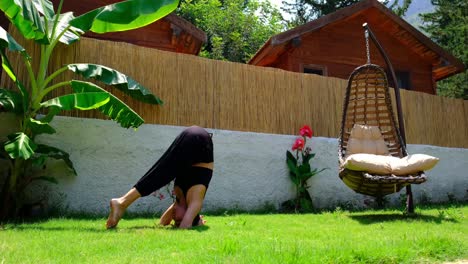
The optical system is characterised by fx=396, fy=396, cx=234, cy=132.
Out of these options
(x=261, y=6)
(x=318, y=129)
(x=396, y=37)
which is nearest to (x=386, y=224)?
(x=318, y=129)

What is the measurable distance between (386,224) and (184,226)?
2.46 metres

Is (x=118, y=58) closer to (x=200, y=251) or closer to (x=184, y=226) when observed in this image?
(x=184, y=226)

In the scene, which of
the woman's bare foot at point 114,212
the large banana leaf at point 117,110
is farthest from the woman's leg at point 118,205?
the large banana leaf at point 117,110

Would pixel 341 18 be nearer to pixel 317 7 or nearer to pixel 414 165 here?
pixel 414 165

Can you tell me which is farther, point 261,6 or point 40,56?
point 261,6

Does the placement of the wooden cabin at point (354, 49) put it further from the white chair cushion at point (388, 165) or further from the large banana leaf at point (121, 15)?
the white chair cushion at point (388, 165)

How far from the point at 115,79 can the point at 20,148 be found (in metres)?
1.82

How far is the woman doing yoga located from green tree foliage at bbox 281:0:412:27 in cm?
1918

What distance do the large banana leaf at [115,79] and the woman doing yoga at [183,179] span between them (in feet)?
6.71

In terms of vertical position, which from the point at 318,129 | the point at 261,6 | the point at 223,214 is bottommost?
the point at 223,214

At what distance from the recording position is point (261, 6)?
3303 cm

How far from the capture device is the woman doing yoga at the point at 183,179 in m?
3.91

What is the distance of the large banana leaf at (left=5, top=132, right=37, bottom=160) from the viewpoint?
165 inches

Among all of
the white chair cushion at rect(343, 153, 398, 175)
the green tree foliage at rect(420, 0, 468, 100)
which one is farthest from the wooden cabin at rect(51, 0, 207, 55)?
the green tree foliage at rect(420, 0, 468, 100)
